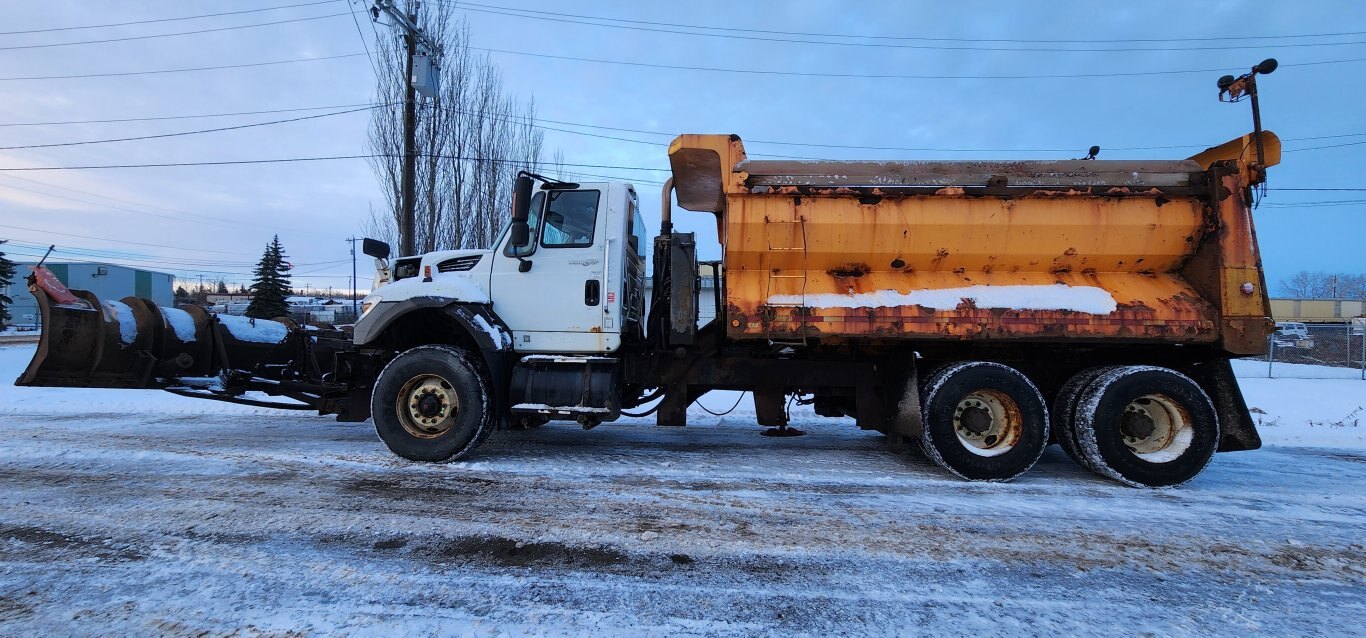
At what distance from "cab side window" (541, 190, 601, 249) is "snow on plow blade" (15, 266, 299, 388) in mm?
3709

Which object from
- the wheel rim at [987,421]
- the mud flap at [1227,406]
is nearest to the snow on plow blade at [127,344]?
the wheel rim at [987,421]

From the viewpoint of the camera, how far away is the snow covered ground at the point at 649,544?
246 cm

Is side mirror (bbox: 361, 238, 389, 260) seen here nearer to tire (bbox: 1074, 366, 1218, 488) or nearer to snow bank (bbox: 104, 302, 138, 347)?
snow bank (bbox: 104, 302, 138, 347)

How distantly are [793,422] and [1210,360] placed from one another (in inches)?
168

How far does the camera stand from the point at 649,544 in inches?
128

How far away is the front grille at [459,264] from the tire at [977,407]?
4.26 meters

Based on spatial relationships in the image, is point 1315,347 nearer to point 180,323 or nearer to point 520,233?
point 520,233

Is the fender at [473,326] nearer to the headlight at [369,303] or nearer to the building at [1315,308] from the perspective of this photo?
the headlight at [369,303]

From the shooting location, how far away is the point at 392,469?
4773mm

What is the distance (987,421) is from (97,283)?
7543 cm

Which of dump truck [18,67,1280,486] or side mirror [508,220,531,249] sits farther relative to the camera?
side mirror [508,220,531,249]

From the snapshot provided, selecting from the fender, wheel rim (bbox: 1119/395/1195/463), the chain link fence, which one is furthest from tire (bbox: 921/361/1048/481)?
the chain link fence

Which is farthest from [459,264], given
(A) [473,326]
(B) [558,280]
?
(B) [558,280]

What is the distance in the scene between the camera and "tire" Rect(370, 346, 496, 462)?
16.1 ft
